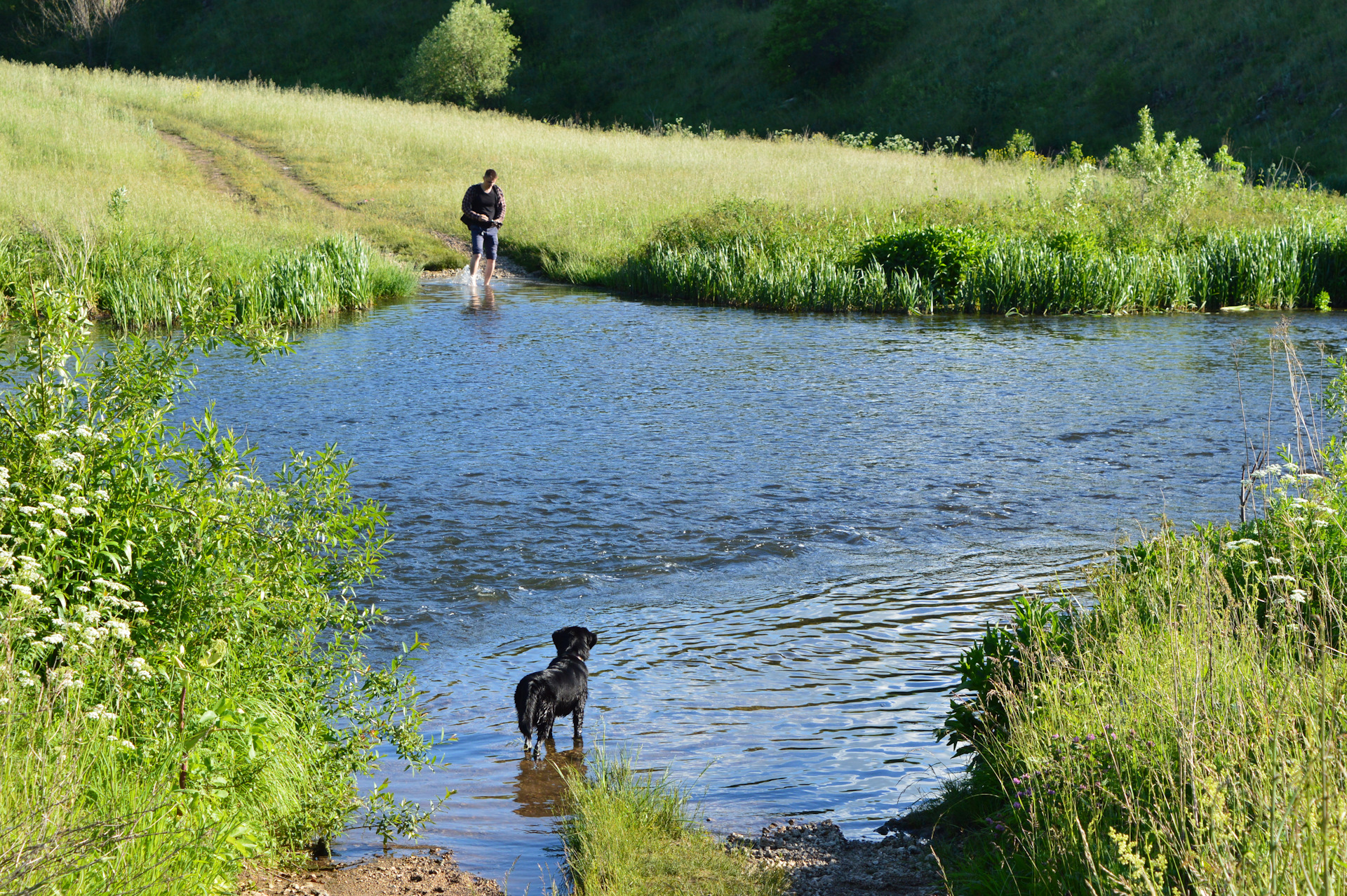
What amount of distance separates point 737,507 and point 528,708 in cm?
407

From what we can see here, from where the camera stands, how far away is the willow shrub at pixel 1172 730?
8.52ft

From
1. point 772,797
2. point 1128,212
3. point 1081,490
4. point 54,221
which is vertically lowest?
point 772,797

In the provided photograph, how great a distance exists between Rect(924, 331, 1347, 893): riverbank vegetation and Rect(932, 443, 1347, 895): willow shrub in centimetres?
1

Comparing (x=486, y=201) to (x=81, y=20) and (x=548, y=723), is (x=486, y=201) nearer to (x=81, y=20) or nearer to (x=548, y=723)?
(x=548, y=723)

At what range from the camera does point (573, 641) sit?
5.59 meters

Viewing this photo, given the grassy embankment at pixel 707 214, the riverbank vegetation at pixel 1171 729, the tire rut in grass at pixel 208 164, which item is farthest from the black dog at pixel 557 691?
the tire rut in grass at pixel 208 164

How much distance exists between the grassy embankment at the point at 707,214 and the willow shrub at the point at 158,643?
917cm

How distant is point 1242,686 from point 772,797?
6.15 ft

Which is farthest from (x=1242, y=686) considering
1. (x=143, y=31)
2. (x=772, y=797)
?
(x=143, y=31)

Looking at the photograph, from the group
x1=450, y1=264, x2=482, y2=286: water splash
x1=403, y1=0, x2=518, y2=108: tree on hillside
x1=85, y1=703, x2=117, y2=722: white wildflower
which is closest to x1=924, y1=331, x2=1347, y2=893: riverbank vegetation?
x1=85, y1=703, x2=117, y2=722: white wildflower

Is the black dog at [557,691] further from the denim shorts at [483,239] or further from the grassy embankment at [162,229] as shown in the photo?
the denim shorts at [483,239]

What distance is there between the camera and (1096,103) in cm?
4553

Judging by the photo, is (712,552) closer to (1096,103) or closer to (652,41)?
(1096,103)

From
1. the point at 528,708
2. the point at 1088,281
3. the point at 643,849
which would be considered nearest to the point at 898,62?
the point at 1088,281
